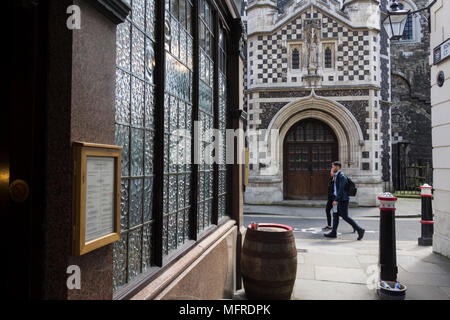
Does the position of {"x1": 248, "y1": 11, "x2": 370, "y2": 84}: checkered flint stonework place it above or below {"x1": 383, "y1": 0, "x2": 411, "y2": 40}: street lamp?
above

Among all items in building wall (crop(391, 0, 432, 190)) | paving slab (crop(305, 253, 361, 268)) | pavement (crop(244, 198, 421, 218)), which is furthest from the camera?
building wall (crop(391, 0, 432, 190))

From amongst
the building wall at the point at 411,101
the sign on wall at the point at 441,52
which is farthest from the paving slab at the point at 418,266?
the building wall at the point at 411,101

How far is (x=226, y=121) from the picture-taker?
171 inches

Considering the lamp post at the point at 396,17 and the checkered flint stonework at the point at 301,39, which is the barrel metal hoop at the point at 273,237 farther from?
the checkered flint stonework at the point at 301,39

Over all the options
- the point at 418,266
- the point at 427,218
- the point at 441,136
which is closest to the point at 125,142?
the point at 418,266

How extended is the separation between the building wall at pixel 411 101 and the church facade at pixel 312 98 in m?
6.90

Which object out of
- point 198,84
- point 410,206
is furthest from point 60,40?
point 410,206

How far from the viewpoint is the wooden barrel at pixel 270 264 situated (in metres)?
3.25

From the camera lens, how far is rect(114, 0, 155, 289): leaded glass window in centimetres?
186

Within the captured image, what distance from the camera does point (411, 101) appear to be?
62.4 ft

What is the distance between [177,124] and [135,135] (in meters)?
0.73

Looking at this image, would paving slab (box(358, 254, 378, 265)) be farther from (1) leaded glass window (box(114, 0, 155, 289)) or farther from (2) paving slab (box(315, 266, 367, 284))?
(1) leaded glass window (box(114, 0, 155, 289))

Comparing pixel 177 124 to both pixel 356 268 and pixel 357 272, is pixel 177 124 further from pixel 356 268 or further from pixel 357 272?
pixel 356 268

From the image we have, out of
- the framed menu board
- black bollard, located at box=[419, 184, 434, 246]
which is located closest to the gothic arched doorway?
black bollard, located at box=[419, 184, 434, 246]
